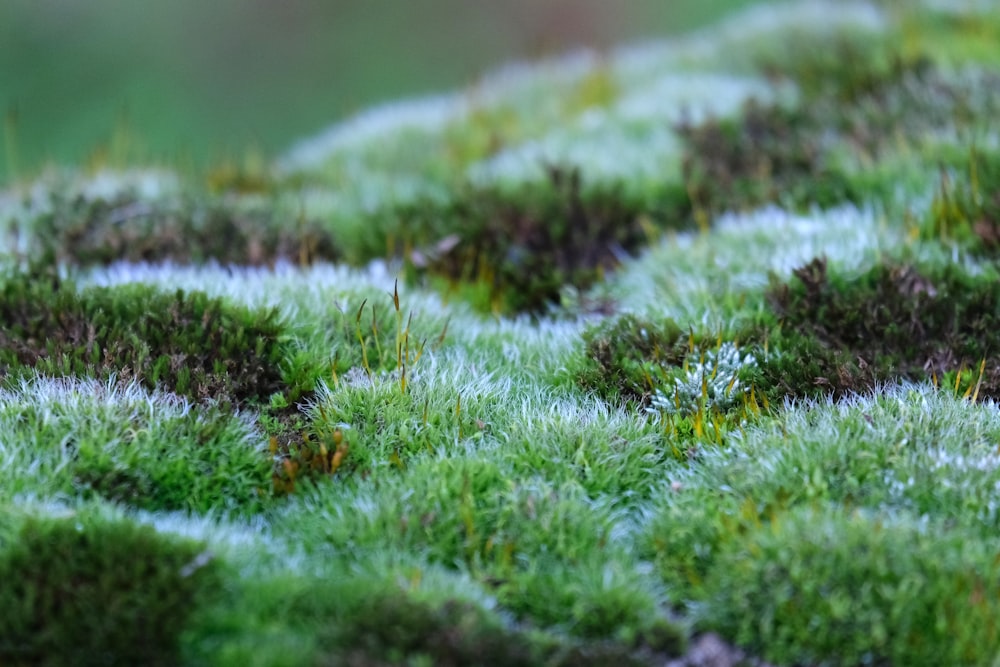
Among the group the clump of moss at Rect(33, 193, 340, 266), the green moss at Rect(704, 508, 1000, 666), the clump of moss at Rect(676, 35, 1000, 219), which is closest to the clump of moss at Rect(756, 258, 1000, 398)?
the green moss at Rect(704, 508, 1000, 666)

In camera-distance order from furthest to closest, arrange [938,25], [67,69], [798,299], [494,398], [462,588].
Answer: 1. [67,69]
2. [938,25]
3. [798,299]
4. [494,398]
5. [462,588]

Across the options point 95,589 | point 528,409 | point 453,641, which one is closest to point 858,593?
point 453,641

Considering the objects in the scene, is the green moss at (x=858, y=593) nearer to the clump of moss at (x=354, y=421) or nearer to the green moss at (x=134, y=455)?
the clump of moss at (x=354, y=421)

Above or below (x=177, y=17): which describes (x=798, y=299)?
below

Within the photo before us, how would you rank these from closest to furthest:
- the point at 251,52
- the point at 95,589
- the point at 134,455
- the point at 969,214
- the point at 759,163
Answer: the point at 95,589 → the point at 134,455 → the point at 969,214 → the point at 759,163 → the point at 251,52

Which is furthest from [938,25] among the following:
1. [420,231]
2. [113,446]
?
[113,446]

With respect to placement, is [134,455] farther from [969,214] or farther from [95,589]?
[969,214]

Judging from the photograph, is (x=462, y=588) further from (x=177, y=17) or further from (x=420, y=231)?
(x=177, y=17)
